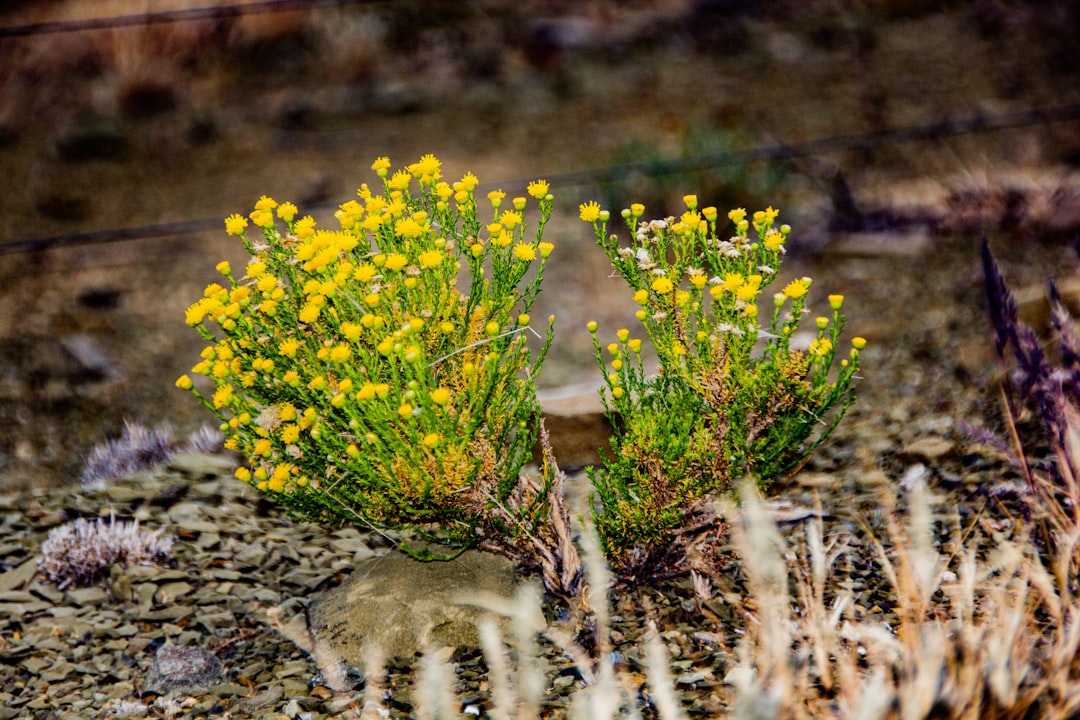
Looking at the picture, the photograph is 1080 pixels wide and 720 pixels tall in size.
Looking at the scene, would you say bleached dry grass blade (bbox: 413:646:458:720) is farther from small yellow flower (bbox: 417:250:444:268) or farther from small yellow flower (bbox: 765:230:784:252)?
small yellow flower (bbox: 765:230:784:252)

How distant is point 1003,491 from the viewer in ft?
9.85

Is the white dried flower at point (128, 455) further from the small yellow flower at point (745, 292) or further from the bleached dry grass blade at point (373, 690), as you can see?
the small yellow flower at point (745, 292)

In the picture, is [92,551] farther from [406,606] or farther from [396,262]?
[396,262]

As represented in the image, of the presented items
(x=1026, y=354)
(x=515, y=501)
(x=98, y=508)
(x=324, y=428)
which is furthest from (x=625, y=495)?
(x=98, y=508)

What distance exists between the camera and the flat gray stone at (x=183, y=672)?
8.61 feet

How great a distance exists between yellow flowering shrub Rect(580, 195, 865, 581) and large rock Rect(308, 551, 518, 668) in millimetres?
399

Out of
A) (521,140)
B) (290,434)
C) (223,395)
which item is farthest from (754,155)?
(223,395)

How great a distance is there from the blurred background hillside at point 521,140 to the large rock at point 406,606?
1.78 meters

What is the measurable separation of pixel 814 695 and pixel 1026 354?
102cm

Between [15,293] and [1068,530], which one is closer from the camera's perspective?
[1068,530]

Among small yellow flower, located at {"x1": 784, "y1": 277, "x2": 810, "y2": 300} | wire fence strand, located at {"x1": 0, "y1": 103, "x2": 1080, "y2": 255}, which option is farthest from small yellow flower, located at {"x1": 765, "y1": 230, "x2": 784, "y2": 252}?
wire fence strand, located at {"x1": 0, "y1": 103, "x2": 1080, "y2": 255}

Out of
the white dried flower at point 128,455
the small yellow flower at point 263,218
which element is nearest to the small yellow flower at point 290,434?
the small yellow flower at point 263,218

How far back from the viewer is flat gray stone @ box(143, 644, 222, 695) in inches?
103

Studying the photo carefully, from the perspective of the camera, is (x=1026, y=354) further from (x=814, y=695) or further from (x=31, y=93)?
(x=31, y=93)
